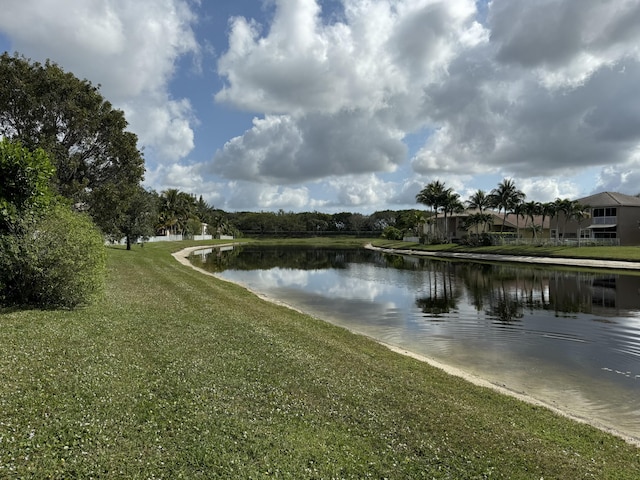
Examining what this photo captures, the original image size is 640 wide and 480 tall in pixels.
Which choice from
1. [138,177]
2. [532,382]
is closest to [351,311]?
[532,382]

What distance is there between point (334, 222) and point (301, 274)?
130m

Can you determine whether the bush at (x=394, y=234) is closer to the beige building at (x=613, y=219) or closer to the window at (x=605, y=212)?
the beige building at (x=613, y=219)

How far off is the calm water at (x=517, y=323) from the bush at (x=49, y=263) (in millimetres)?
10521

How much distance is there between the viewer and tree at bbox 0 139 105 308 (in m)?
11.5

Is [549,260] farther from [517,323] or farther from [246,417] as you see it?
[246,417]

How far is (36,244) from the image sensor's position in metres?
11.8

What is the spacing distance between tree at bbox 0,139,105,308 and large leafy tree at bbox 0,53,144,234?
33.3 feet

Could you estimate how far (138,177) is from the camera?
29500mm

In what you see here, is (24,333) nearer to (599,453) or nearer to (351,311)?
(599,453)

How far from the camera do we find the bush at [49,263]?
1155cm

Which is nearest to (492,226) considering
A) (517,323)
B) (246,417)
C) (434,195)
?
(434,195)

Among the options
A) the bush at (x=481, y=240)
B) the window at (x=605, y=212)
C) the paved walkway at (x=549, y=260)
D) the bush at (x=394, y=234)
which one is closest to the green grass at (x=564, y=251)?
the paved walkway at (x=549, y=260)

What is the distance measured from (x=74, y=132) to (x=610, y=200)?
7878 centimetres

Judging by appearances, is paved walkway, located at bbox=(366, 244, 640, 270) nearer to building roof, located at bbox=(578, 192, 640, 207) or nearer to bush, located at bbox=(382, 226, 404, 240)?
building roof, located at bbox=(578, 192, 640, 207)
